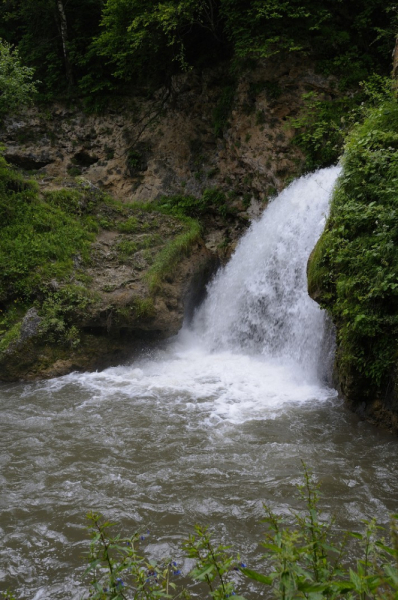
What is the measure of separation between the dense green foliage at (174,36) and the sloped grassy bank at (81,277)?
4730 millimetres

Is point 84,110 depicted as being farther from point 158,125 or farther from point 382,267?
point 382,267

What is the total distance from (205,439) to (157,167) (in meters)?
9.33

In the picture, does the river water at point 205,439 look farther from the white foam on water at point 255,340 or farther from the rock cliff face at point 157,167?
the rock cliff face at point 157,167

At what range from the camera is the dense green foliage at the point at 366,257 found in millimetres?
5301

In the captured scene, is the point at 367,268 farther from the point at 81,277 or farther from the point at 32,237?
the point at 32,237

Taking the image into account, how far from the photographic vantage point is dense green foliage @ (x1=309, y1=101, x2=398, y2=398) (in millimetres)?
5301

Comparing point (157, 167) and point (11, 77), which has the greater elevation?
point (11, 77)

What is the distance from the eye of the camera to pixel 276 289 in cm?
918

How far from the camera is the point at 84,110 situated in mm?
14078

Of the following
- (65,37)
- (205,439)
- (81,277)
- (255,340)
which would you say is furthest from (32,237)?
(65,37)

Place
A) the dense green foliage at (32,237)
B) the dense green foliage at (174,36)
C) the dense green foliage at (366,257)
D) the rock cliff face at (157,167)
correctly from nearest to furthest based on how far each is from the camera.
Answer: the dense green foliage at (366,257), the dense green foliage at (32,237), the rock cliff face at (157,167), the dense green foliage at (174,36)

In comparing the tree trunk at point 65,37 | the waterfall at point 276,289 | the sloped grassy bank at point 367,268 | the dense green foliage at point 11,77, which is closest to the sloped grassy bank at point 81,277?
the waterfall at point 276,289

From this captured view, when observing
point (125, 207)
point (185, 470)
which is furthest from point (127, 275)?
point (185, 470)

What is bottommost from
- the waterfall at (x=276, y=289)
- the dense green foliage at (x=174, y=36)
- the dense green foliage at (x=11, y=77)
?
the waterfall at (x=276, y=289)
